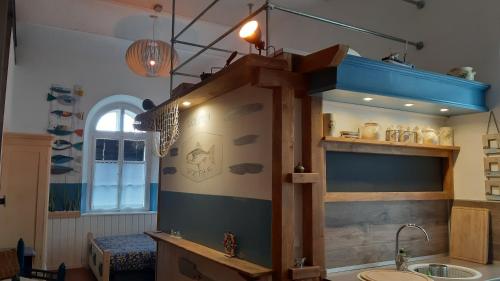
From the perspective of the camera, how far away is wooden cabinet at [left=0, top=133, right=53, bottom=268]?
3842 millimetres

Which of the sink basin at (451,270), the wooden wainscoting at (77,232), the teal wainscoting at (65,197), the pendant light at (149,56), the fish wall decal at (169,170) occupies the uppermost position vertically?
the pendant light at (149,56)

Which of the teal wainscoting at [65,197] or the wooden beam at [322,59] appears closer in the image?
the wooden beam at [322,59]

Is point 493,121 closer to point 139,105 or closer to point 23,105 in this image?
point 139,105

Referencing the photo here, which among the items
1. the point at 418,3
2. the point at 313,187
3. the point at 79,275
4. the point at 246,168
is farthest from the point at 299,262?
the point at 79,275

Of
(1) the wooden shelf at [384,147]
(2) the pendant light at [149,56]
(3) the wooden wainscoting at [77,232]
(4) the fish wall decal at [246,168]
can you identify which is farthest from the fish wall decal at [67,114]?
(1) the wooden shelf at [384,147]

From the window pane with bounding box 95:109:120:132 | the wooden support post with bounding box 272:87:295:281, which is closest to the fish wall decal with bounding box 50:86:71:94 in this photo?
the window pane with bounding box 95:109:120:132

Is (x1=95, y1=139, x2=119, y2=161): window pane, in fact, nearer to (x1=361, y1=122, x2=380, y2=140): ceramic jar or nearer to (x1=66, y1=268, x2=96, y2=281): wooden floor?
(x1=66, y1=268, x2=96, y2=281): wooden floor

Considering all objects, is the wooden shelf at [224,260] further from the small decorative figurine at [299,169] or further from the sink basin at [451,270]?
the sink basin at [451,270]

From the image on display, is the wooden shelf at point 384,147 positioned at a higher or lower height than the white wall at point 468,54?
lower

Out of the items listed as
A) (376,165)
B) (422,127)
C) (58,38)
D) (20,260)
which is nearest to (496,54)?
(422,127)

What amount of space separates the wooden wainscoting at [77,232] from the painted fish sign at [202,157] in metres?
2.95

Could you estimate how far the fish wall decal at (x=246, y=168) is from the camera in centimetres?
234

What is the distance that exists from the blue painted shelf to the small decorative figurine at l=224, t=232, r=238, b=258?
3.47 feet

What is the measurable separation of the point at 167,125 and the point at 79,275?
9.70 feet
